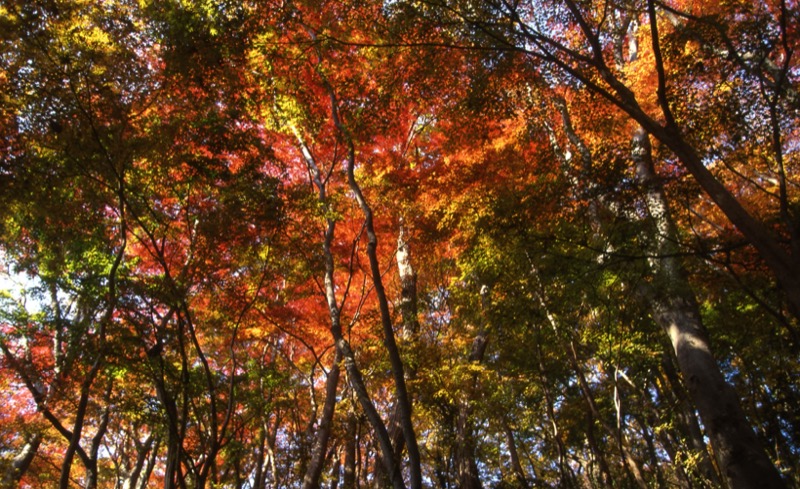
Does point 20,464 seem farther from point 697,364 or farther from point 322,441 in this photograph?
point 697,364

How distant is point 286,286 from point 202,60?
5.19 meters

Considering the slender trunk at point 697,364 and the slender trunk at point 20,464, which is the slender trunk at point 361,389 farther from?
the slender trunk at point 20,464

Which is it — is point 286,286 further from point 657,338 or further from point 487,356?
point 657,338

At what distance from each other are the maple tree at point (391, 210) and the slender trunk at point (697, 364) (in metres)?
0.03

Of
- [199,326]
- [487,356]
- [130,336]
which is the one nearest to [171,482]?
[130,336]

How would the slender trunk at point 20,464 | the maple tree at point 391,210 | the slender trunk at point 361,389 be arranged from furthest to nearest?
the slender trunk at point 20,464 → the maple tree at point 391,210 → the slender trunk at point 361,389

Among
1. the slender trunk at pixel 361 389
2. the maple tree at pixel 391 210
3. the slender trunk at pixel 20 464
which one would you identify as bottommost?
the slender trunk at pixel 361 389

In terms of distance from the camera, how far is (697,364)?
5.78m

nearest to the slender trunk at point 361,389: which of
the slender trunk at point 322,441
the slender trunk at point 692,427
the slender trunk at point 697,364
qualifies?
the slender trunk at point 322,441

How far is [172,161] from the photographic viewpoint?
22.3 feet

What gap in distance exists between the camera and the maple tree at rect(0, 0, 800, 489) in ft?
18.2

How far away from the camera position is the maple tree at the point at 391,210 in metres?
5.56

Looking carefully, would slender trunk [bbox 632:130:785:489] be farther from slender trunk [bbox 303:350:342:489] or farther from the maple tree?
slender trunk [bbox 303:350:342:489]

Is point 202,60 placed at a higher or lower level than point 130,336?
higher
